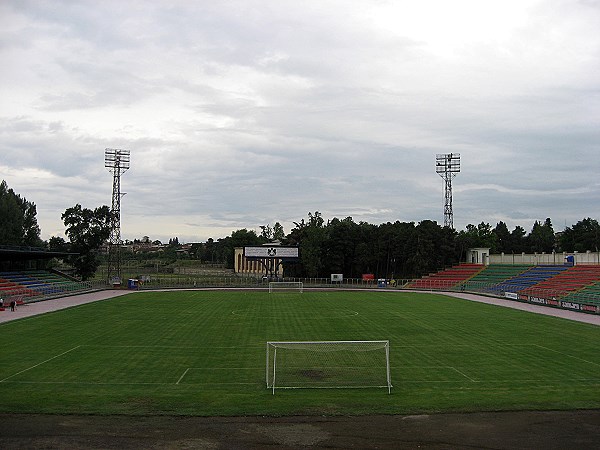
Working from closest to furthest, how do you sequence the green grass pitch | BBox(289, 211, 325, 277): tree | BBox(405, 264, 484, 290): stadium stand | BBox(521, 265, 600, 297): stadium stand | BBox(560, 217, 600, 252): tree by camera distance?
the green grass pitch < BBox(521, 265, 600, 297): stadium stand < BBox(405, 264, 484, 290): stadium stand < BBox(289, 211, 325, 277): tree < BBox(560, 217, 600, 252): tree

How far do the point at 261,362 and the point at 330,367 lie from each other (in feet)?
10.8

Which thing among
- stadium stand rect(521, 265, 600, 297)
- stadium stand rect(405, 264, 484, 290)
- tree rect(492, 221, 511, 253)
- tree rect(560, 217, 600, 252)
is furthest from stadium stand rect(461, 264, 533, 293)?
tree rect(492, 221, 511, 253)

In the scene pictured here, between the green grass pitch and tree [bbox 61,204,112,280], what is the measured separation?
40722 mm

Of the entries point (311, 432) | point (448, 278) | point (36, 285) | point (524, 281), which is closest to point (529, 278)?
point (524, 281)

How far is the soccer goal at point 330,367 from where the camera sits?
67.7 ft

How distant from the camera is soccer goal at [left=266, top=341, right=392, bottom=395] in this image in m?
20.6

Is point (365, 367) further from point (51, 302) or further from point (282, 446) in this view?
point (51, 302)

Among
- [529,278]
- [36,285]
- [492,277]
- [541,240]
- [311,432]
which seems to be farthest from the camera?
[541,240]

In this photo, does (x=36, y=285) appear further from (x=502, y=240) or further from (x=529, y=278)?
(x=502, y=240)

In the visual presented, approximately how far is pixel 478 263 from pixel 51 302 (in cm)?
6281

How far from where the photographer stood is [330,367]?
23.3 m

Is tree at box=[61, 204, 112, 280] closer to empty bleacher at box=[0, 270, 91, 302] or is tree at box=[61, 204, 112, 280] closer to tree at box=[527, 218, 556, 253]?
empty bleacher at box=[0, 270, 91, 302]

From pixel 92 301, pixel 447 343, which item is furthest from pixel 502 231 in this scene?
pixel 447 343

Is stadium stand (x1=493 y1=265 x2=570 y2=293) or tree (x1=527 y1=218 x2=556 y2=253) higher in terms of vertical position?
tree (x1=527 y1=218 x2=556 y2=253)
